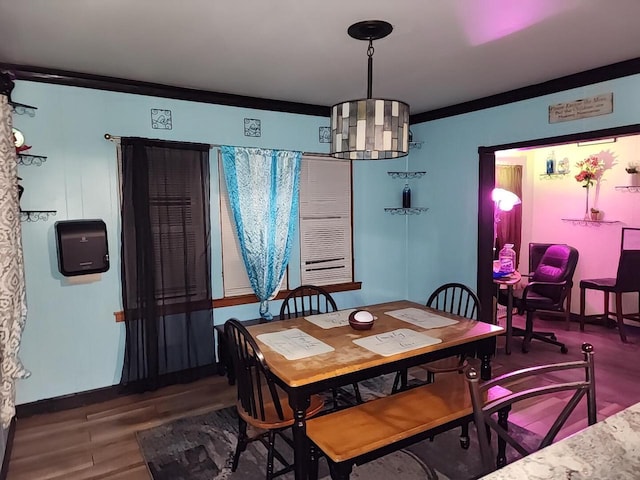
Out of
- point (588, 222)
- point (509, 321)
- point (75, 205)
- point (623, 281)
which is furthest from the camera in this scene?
point (588, 222)

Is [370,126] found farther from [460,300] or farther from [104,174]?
[104,174]

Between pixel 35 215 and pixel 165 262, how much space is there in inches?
36.3

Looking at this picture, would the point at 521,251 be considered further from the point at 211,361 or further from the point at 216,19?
the point at 216,19

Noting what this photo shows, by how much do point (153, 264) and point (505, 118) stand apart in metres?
3.18

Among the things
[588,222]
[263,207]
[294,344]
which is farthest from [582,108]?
[294,344]

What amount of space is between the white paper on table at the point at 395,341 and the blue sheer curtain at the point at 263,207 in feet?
5.31

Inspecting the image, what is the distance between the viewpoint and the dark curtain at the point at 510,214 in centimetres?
560

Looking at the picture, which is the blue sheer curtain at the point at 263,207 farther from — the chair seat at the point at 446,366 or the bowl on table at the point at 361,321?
the chair seat at the point at 446,366

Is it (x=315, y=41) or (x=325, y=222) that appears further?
(x=325, y=222)

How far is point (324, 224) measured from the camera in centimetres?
425

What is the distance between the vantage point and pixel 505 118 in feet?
12.3

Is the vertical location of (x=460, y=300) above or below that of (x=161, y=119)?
below

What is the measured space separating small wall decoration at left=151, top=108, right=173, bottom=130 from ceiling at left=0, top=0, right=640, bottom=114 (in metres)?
0.23

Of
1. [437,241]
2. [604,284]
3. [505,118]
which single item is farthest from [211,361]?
[604,284]
